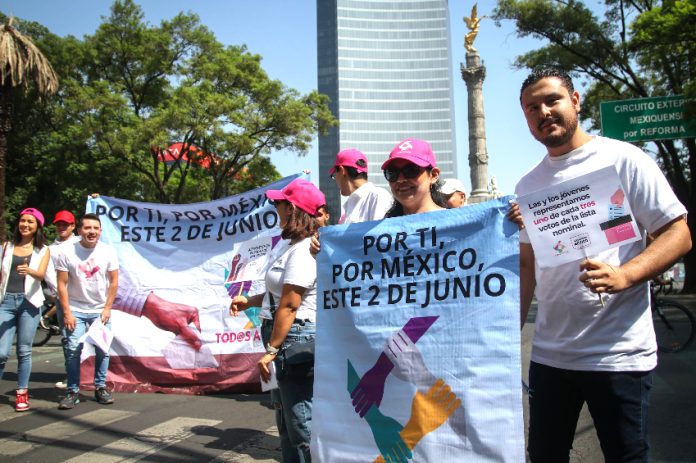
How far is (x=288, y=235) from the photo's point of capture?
3.25 m

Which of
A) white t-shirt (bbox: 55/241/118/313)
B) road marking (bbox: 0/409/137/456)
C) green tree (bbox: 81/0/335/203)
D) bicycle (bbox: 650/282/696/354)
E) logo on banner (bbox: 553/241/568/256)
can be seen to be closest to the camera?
logo on banner (bbox: 553/241/568/256)

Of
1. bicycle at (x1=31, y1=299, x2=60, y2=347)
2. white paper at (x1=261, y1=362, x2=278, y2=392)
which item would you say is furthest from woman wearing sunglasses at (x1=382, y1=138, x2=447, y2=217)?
bicycle at (x1=31, y1=299, x2=60, y2=347)

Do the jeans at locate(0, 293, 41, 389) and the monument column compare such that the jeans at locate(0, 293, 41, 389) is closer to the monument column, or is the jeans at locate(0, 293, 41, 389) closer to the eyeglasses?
the eyeglasses

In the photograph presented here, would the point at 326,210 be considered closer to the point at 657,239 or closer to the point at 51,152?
the point at 657,239

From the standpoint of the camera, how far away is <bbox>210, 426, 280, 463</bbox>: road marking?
13.3 feet

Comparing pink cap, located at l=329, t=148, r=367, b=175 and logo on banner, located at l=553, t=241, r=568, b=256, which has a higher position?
pink cap, located at l=329, t=148, r=367, b=175

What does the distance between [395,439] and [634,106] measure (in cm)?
1219

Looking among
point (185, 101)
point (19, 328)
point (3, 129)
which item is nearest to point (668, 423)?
point (19, 328)

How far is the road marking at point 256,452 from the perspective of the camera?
160 inches

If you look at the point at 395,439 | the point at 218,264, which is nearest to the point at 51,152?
Answer: the point at 218,264

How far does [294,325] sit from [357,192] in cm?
124

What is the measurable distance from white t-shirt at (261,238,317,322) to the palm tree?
13841 millimetres

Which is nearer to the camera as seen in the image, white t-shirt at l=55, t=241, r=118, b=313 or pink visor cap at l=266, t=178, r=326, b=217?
pink visor cap at l=266, t=178, r=326, b=217

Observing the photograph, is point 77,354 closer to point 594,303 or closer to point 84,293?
point 84,293
